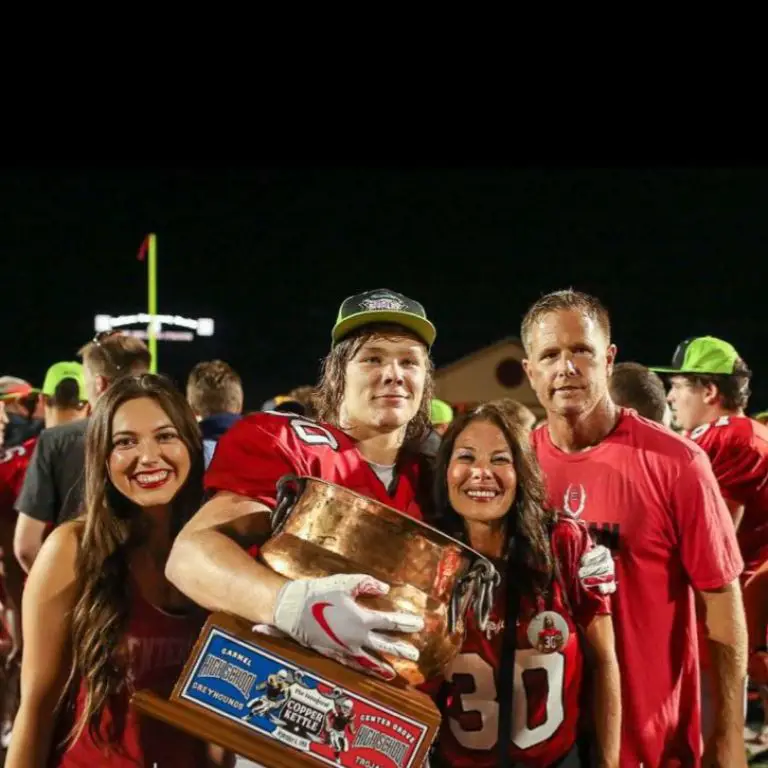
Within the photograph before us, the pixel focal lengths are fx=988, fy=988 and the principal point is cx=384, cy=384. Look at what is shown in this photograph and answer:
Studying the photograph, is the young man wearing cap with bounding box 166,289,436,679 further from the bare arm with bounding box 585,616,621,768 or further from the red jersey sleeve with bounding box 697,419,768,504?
the red jersey sleeve with bounding box 697,419,768,504

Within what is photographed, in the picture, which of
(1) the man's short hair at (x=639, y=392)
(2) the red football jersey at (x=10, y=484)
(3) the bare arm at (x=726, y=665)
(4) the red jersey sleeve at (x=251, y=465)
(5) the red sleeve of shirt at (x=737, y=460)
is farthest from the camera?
(2) the red football jersey at (x=10, y=484)

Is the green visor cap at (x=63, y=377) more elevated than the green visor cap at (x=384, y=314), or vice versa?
the green visor cap at (x=63, y=377)

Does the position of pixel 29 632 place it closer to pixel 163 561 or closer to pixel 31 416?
pixel 163 561

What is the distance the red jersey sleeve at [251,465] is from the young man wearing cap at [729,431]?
8.69ft

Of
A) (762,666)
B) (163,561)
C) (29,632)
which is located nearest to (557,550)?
(163,561)

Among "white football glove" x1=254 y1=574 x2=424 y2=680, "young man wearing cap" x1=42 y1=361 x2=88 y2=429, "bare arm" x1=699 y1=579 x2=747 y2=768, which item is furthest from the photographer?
"young man wearing cap" x1=42 y1=361 x2=88 y2=429

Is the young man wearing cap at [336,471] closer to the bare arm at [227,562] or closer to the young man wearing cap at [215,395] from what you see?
the bare arm at [227,562]

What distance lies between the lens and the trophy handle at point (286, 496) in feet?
6.16

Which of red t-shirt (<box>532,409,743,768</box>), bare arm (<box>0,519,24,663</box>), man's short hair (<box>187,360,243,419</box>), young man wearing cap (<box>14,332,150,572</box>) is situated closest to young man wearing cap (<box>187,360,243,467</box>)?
man's short hair (<box>187,360,243,419</box>)

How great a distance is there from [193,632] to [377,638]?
655 mm

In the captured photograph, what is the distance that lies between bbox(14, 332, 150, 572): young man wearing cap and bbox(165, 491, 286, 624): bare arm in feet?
6.28

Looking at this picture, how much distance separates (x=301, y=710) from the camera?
5.74 ft

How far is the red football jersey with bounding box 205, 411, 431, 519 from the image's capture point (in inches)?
83.0

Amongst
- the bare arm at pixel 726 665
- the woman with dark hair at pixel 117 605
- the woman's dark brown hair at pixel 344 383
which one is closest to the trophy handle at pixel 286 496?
the woman with dark hair at pixel 117 605
